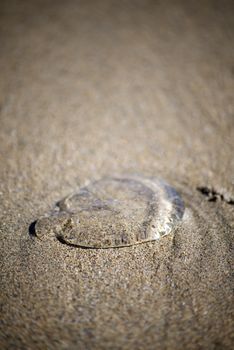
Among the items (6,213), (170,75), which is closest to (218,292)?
(6,213)

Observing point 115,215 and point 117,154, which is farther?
point 117,154

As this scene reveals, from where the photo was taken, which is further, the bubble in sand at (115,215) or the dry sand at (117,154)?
the bubble in sand at (115,215)

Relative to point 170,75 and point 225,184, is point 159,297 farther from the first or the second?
point 170,75

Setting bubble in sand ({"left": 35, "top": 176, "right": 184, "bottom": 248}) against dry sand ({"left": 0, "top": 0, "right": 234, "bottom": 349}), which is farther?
bubble in sand ({"left": 35, "top": 176, "right": 184, "bottom": 248})
